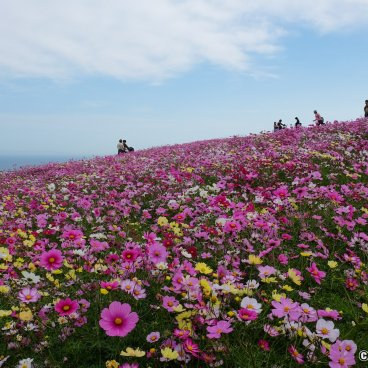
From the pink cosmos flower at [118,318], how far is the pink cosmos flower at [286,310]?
1.01m

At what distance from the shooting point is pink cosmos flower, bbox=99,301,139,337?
249 cm

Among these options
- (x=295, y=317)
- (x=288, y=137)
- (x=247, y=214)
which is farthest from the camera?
(x=288, y=137)

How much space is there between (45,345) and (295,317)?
6.49 feet

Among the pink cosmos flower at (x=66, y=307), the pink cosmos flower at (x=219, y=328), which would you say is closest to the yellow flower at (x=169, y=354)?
the pink cosmos flower at (x=219, y=328)

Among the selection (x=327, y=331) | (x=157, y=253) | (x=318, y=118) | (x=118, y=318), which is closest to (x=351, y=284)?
(x=327, y=331)

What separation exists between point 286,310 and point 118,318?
123 cm

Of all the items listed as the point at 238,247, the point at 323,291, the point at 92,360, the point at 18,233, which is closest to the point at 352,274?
the point at 323,291

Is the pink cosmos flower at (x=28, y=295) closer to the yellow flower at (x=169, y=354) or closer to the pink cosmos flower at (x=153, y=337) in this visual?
the pink cosmos flower at (x=153, y=337)

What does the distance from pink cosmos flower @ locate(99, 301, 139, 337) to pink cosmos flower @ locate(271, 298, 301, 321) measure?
3.31 ft

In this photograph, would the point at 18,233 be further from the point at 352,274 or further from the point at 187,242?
the point at 352,274

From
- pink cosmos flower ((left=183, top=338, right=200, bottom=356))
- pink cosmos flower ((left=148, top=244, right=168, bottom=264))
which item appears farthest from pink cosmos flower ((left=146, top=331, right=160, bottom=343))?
pink cosmos flower ((left=148, top=244, right=168, bottom=264))

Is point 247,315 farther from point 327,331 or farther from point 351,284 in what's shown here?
point 351,284

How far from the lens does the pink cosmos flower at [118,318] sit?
2.49m

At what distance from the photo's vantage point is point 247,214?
16.7ft
